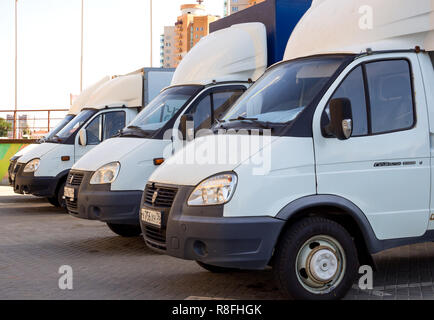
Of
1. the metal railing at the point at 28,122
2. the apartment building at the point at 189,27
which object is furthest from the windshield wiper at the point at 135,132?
the apartment building at the point at 189,27

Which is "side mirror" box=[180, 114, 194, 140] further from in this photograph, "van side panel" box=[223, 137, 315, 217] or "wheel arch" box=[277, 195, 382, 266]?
"wheel arch" box=[277, 195, 382, 266]

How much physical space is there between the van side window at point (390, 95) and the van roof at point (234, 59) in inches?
137

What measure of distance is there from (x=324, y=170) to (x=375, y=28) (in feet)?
5.60

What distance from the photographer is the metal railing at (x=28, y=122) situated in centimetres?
2298

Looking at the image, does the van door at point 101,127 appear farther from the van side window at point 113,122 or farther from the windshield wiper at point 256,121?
the windshield wiper at point 256,121

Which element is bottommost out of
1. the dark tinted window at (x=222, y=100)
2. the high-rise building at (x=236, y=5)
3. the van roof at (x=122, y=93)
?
the dark tinted window at (x=222, y=100)

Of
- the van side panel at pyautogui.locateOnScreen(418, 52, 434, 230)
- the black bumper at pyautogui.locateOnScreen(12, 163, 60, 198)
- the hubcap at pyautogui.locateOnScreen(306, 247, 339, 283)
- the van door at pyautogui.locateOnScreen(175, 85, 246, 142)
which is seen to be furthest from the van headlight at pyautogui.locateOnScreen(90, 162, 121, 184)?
the black bumper at pyautogui.locateOnScreen(12, 163, 60, 198)

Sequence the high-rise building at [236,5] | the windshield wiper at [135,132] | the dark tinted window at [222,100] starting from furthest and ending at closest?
the high-rise building at [236,5] → the dark tinted window at [222,100] → the windshield wiper at [135,132]

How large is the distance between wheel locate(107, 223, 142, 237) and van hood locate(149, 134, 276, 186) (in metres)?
3.79

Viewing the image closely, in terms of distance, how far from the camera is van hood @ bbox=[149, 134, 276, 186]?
18.7 feet

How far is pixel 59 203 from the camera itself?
1383 centimetres
